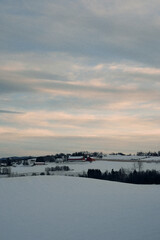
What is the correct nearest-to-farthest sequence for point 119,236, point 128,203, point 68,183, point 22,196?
point 119,236 < point 128,203 < point 22,196 < point 68,183

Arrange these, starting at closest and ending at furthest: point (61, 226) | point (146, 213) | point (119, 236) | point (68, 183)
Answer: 1. point (119, 236)
2. point (61, 226)
3. point (146, 213)
4. point (68, 183)

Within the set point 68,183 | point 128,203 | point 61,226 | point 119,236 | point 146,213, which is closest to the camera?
point 119,236

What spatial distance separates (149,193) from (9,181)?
17.6 m

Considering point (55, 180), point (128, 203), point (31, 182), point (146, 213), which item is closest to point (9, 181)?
point (31, 182)

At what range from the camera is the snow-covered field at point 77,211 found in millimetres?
18125

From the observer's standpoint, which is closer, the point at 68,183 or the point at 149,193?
the point at 149,193

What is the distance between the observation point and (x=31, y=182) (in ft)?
122

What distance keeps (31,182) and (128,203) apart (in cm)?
1483

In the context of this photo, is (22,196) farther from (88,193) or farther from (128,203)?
(128,203)

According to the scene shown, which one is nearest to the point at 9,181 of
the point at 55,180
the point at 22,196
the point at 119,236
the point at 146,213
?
the point at 55,180

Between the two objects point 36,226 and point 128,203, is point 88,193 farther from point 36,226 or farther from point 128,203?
point 36,226

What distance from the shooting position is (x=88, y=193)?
101 ft

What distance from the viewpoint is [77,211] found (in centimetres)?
2377

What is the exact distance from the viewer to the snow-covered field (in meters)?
18.1
